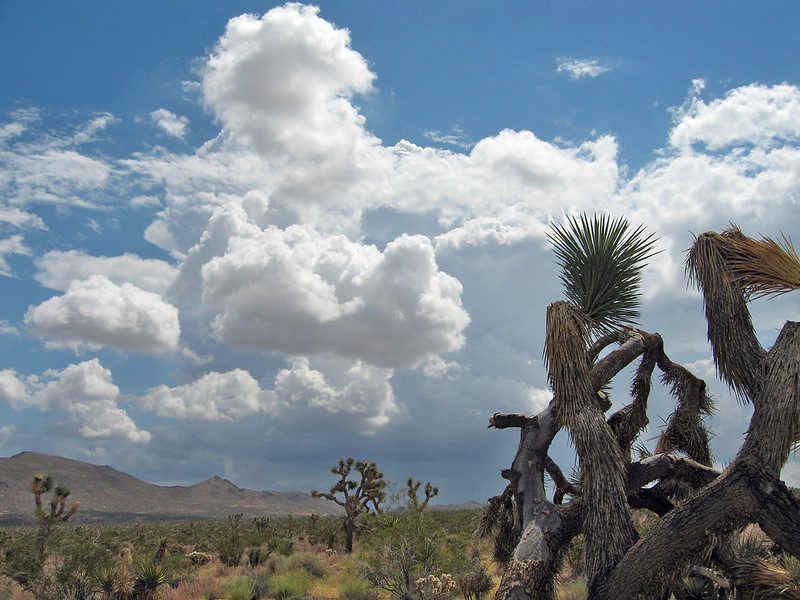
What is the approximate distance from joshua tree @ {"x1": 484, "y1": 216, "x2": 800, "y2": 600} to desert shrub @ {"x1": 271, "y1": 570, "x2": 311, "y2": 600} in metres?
9.56

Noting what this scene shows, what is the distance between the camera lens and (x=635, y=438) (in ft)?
37.5

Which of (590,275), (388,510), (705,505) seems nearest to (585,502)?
(705,505)

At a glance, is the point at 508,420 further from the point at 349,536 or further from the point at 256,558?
the point at 349,536

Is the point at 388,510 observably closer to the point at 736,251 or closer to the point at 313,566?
the point at 736,251

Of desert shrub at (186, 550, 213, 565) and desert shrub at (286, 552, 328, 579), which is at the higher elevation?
desert shrub at (286, 552, 328, 579)

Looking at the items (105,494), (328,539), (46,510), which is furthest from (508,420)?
(105,494)

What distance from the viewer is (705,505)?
27.1 feet

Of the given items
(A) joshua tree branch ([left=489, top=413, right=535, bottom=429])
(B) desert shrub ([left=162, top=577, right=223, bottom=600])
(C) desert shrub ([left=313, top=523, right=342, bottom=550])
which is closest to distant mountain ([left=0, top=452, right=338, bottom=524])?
(C) desert shrub ([left=313, top=523, right=342, bottom=550])

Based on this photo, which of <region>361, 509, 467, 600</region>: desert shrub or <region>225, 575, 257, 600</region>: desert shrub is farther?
<region>225, 575, 257, 600</region>: desert shrub

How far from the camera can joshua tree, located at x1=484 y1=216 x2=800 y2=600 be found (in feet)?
26.8

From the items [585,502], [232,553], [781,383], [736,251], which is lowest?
[232,553]

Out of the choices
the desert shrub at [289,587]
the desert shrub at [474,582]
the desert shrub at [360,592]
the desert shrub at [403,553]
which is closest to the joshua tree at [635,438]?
the desert shrub at [403,553]

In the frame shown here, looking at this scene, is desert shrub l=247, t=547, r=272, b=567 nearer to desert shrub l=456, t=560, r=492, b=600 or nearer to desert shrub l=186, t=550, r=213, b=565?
desert shrub l=186, t=550, r=213, b=565

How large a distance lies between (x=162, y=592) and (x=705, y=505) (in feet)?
52.5
